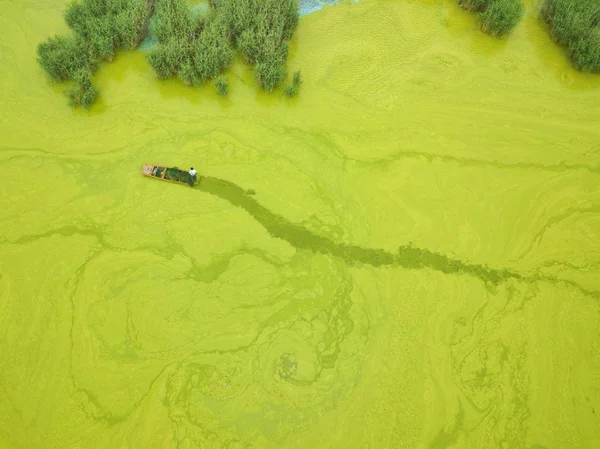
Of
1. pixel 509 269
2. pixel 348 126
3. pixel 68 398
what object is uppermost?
pixel 348 126

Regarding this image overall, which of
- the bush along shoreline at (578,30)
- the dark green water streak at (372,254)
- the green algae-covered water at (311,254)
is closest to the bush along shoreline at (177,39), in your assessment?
the green algae-covered water at (311,254)

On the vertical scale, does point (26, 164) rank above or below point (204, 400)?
above

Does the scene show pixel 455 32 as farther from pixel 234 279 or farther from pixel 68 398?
pixel 68 398

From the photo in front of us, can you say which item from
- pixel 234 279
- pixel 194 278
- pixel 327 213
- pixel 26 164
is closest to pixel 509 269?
pixel 327 213

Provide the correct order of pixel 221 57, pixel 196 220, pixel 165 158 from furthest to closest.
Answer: pixel 221 57
pixel 165 158
pixel 196 220

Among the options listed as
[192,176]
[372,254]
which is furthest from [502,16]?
[192,176]

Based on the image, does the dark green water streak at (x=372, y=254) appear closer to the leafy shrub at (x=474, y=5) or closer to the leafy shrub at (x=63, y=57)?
the leafy shrub at (x=63, y=57)

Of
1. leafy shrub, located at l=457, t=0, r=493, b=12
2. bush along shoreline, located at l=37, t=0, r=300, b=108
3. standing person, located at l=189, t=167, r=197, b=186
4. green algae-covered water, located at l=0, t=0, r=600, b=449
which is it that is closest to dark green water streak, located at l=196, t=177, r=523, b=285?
green algae-covered water, located at l=0, t=0, r=600, b=449
